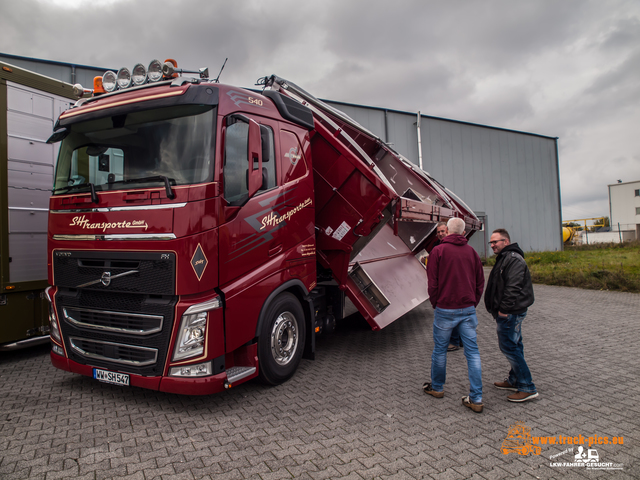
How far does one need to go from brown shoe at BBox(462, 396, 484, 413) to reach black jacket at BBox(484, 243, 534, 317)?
2.76 feet

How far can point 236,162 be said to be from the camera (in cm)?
382

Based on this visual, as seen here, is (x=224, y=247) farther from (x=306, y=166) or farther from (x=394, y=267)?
(x=394, y=267)

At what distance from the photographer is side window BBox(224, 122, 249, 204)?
12.3ft

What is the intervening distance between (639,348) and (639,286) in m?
6.94

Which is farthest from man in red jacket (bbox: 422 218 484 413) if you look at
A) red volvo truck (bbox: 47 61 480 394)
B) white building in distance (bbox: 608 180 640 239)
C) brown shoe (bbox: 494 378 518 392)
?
white building in distance (bbox: 608 180 640 239)

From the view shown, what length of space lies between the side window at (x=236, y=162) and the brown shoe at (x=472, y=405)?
9.17ft

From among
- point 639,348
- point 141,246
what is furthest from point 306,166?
point 639,348

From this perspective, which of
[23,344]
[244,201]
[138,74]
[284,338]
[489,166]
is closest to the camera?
[244,201]

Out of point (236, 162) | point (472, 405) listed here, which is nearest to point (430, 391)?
point (472, 405)

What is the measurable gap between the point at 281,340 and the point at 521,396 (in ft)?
7.95

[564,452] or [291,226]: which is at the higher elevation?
[291,226]

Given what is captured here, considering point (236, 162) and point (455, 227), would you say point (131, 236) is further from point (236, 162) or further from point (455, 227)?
point (455, 227)

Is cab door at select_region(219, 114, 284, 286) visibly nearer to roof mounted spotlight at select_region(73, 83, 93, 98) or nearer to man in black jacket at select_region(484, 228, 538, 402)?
roof mounted spotlight at select_region(73, 83, 93, 98)

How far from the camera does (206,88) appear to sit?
373cm
